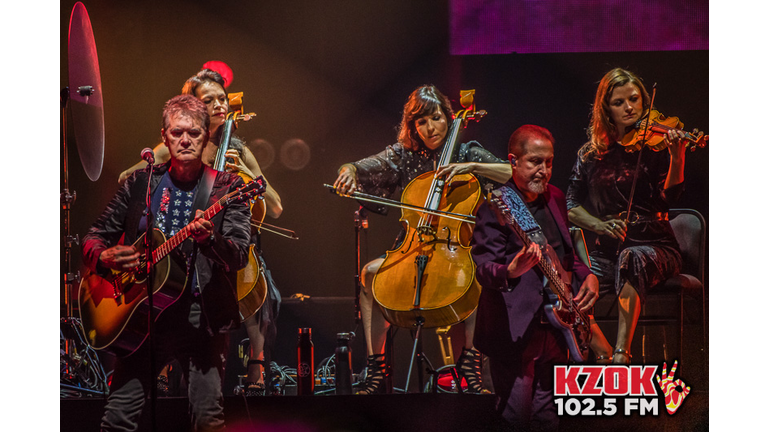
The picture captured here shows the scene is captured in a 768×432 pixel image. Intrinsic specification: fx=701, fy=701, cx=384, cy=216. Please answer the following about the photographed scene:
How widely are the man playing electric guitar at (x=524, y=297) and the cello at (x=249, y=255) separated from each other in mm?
1486

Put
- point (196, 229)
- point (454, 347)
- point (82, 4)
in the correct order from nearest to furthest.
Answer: point (196, 229), point (454, 347), point (82, 4)

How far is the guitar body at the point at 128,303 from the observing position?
4.57 metres

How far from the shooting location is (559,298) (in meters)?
4.68

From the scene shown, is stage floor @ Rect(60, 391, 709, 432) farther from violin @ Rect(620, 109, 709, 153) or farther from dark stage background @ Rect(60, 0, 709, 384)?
violin @ Rect(620, 109, 709, 153)

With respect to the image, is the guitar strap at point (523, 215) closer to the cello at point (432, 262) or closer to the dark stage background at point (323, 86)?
the cello at point (432, 262)

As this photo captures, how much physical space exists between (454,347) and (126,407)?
2.24 m

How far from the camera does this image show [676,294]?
16.1ft

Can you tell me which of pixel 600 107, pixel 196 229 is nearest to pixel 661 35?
pixel 600 107

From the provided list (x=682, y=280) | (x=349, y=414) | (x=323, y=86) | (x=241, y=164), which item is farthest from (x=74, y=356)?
(x=682, y=280)

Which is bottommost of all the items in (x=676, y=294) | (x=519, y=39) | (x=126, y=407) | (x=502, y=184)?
(x=126, y=407)

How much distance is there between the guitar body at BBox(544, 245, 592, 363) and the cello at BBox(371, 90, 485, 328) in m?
0.51

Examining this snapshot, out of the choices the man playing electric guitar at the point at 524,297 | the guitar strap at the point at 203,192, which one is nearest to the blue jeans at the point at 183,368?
the guitar strap at the point at 203,192

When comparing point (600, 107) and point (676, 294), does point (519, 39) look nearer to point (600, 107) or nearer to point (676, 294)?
point (600, 107)

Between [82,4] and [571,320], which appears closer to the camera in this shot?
[571,320]
